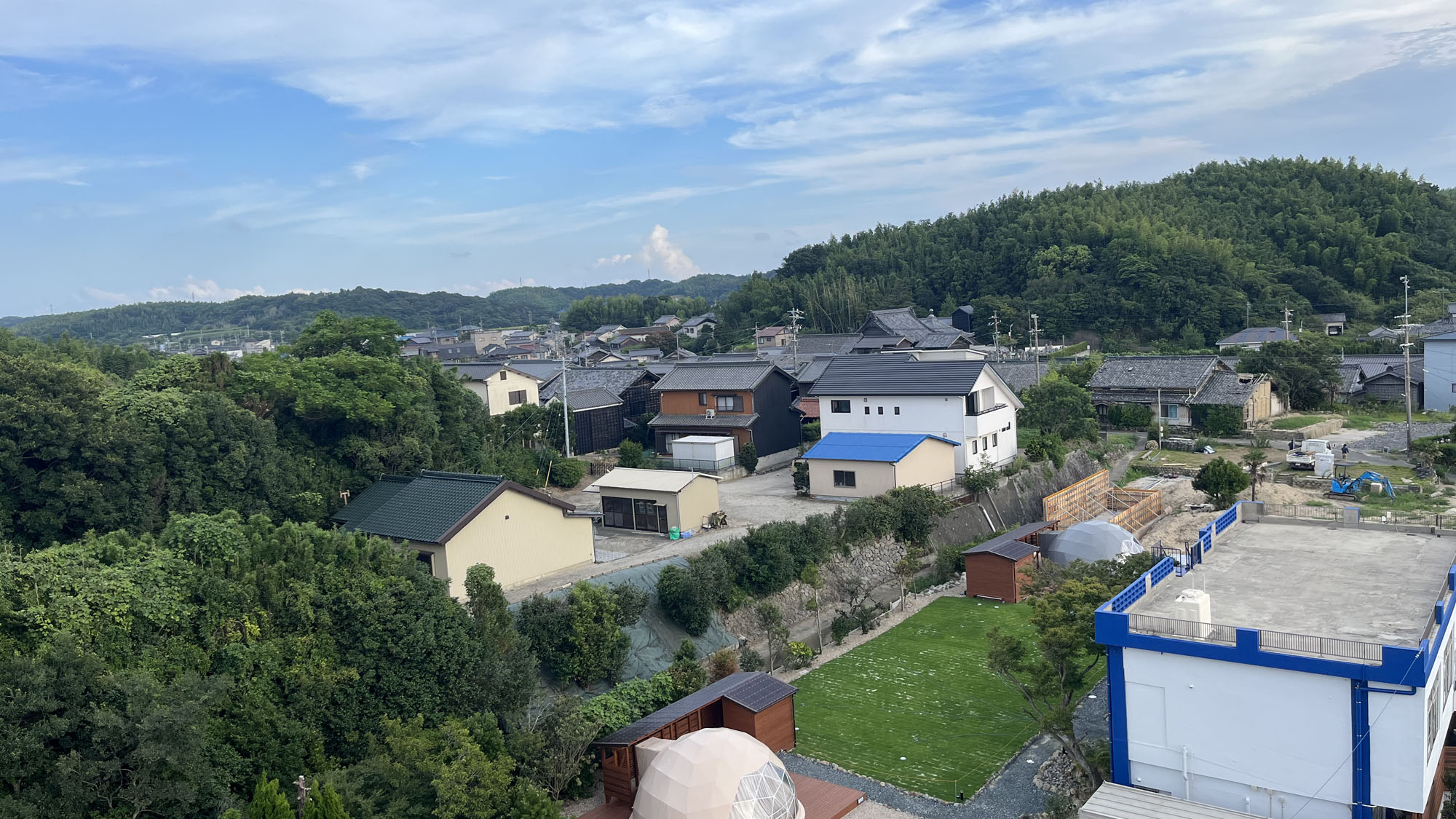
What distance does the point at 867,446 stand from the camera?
26.1 meters

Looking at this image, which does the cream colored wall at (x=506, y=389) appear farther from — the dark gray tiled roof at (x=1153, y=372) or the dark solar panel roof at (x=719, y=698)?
the dark gray tiled roof at (x=1153, y=372)

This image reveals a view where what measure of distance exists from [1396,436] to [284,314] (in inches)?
4810

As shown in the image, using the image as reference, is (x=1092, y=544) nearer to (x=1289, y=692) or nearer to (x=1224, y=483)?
(x=1224, y=483)

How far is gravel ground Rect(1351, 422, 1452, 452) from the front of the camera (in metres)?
31.5

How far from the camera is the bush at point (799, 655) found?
54.8ft

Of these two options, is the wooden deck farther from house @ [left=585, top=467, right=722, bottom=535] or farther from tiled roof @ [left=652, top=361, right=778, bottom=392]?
tiled roof @ [left=652, top=361, right=778, bottom=392]

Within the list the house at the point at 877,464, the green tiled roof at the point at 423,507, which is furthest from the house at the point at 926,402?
the green tiled roof at the point at 423,507

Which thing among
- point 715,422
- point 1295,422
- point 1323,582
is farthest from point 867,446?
point 1295,422

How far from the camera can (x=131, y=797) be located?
9609 millimetres

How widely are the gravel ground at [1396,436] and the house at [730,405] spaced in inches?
801

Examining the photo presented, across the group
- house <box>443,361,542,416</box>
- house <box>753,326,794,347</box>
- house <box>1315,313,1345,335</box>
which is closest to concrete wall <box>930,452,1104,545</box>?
house <box>443,361,542,416</box>

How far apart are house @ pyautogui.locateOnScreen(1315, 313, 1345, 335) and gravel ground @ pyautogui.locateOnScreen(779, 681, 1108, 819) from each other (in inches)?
2164

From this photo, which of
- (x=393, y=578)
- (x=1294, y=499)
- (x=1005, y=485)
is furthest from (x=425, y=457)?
(x=1294, y=499)

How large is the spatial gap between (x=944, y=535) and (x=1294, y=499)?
10.4 metres
